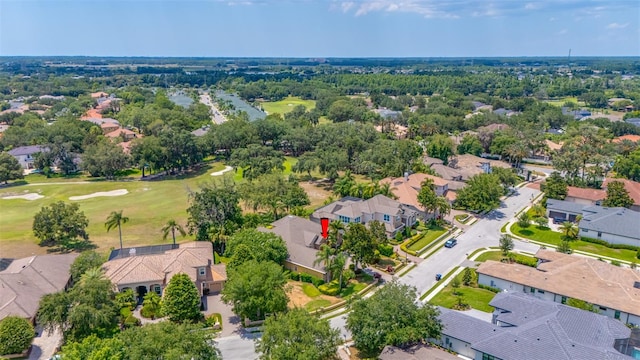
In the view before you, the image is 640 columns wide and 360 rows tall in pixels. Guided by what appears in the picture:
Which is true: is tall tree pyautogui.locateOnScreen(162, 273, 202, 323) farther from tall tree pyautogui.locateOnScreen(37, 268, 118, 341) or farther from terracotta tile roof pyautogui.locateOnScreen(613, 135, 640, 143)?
terracotta tile roof pyautogui.locateOnScreen(613, 135, 640, 143)

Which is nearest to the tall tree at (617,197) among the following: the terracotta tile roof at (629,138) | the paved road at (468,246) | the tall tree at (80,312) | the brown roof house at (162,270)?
the paved road at (468,246)

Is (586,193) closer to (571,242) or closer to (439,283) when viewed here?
(571,242)

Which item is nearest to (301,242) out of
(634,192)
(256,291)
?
(256,291)

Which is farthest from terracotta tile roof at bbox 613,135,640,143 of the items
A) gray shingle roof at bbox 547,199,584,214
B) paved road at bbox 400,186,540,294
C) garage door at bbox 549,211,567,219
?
garage door at bbox 549,211,567,219

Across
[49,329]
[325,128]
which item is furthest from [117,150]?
[49,329]

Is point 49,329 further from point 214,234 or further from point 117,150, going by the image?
point 117,150

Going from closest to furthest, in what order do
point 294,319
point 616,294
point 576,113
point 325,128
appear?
point 294,319 → point 616,294 → point 325,128 → point 576,113

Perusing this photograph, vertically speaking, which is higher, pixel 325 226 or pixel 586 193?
pixel 586 193
